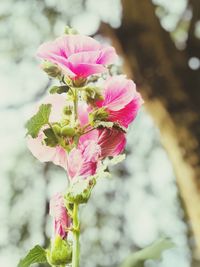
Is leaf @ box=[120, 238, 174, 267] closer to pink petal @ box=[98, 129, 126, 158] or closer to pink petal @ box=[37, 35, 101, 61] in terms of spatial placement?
pink petal @ box=[98, 129, 126, 158]

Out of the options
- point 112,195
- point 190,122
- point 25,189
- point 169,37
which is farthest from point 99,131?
point 112,195

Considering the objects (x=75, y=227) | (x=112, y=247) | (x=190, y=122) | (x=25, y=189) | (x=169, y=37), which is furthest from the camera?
(x=112, y=247)

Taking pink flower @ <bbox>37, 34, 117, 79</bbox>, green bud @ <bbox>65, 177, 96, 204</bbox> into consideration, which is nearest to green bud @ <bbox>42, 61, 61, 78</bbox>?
pink flower @ <bbox>37, 34, 117, 79</bbox>

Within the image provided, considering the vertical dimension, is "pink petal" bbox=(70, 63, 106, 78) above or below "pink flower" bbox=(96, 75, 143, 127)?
above

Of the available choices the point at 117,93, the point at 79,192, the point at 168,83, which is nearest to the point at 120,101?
the point at 117,93

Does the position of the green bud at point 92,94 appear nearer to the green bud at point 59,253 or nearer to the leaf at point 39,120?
the leaf at point 39,120

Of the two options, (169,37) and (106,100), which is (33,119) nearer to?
(106,100)
